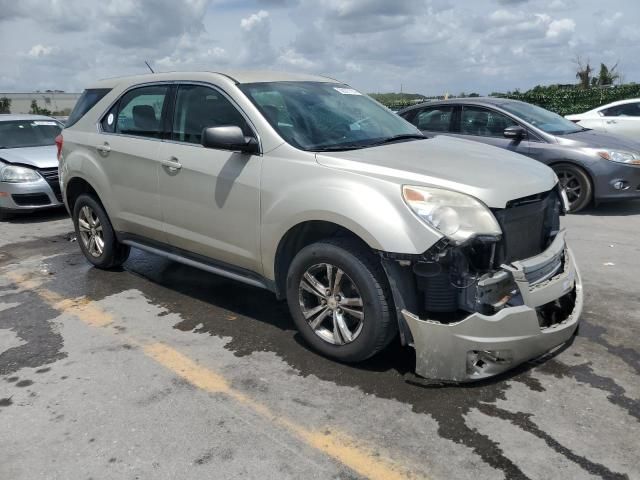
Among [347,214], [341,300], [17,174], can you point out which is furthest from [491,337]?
[17,174]

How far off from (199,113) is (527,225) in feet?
8.19

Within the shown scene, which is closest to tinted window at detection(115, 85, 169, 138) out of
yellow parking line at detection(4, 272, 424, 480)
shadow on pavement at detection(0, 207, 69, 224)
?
yellow parking line at detection(4, 272, 424, 480)

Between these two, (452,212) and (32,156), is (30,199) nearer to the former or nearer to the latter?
(32,156)

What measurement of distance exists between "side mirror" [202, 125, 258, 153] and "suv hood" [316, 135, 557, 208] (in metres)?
0.52

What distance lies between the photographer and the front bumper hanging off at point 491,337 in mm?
3033

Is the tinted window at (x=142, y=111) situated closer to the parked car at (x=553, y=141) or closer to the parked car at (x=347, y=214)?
the parked car at (x=347, y=214)

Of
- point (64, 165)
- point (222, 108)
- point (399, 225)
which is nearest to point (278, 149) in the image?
point (222, 108)

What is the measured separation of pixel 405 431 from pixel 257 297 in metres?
2.27

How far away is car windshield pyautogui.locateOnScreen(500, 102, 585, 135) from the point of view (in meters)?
8.14

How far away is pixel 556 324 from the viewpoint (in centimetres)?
334

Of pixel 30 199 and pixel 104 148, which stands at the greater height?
pixel 104 148

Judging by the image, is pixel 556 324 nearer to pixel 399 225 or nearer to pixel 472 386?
pixel 472 386

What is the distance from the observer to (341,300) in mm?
3496

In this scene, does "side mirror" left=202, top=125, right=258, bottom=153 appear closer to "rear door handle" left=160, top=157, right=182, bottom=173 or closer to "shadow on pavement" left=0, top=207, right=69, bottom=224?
"rear door handle" left=160, top=157, right=182, bottom=173
